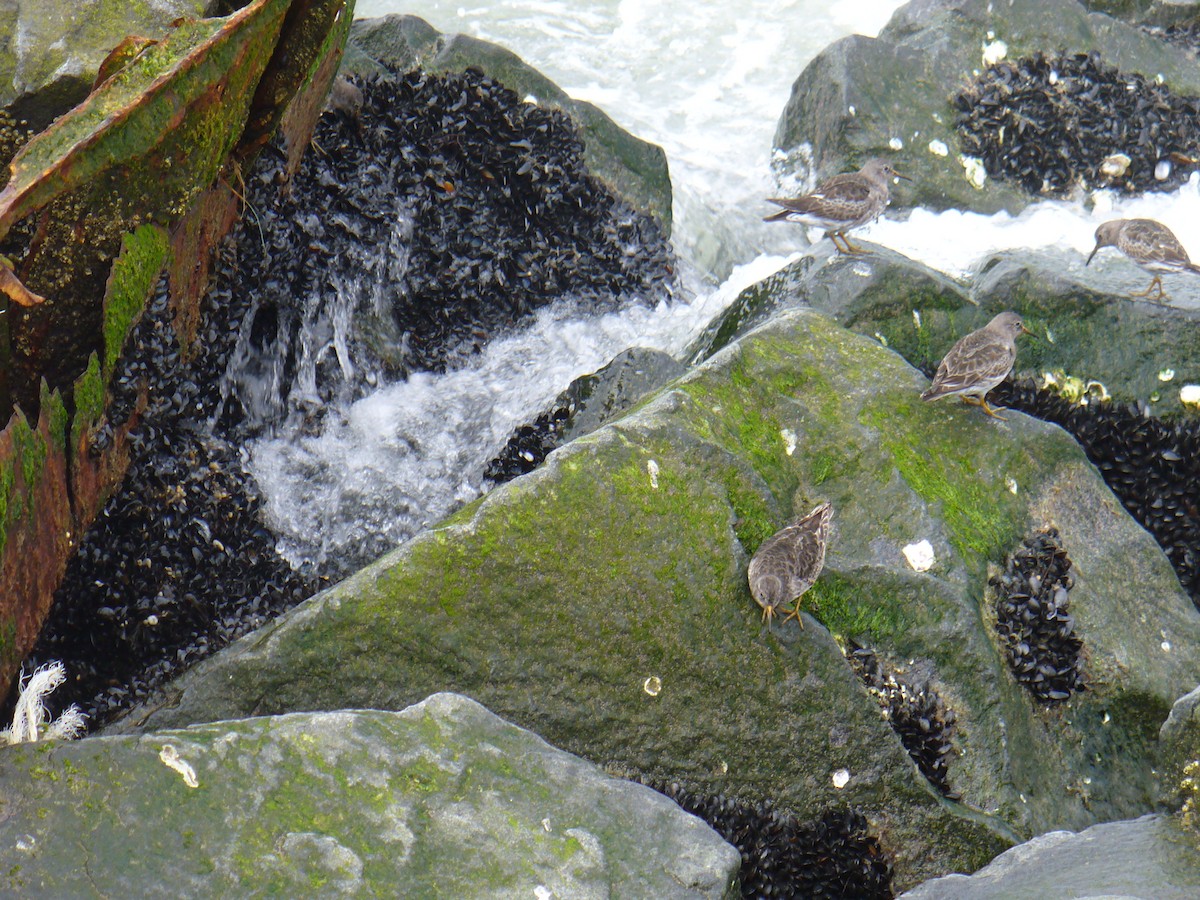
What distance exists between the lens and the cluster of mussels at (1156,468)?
23.2ft

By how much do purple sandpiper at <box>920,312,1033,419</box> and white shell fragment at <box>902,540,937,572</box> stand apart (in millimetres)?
968

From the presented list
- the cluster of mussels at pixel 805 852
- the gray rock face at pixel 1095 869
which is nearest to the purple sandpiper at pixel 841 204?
the cluster of mussels at pixel 805 852

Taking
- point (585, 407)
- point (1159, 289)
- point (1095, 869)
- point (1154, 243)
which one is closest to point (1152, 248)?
point (1154, 243)

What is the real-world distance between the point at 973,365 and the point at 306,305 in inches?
162

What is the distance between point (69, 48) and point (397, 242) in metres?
2.34

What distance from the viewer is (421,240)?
7984 millimetres

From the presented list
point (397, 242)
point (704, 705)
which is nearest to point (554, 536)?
point (704, 705)

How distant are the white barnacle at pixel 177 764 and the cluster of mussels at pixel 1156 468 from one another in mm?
5844

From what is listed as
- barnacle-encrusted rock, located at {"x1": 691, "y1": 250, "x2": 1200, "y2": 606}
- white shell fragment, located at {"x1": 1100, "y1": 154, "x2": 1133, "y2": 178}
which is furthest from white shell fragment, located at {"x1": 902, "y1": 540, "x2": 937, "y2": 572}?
white shell fragment, located at {"x1": 1100, "y1": 154, "x2": 1133, "y2": 178}

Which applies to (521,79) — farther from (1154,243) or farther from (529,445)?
(1154,243)

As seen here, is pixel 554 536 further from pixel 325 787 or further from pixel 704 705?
pixel 325 787

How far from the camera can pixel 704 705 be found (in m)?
4.71

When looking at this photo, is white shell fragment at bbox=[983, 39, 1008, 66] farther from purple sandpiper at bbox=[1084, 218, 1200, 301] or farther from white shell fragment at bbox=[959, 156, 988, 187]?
purple sandpiper at bbox=[1084, 218, 1200, 301]

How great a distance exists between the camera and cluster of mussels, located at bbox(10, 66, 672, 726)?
523cm
